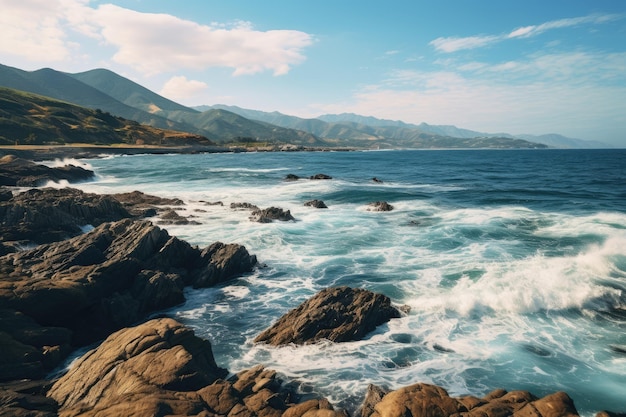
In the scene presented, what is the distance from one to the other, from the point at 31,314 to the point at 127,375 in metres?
8.32

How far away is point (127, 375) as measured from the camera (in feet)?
37.6

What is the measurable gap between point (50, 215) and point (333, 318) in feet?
91.7

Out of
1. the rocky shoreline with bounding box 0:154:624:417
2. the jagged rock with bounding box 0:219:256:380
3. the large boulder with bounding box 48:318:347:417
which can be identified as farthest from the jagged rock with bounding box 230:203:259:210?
the large boulder with bounding box 48:318:347:417

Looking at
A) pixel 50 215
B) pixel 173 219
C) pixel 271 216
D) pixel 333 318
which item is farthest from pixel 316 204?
pixel 333 318

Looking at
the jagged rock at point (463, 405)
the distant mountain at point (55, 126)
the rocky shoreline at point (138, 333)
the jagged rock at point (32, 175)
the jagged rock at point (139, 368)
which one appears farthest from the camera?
the distant mountain at point (55, 126)

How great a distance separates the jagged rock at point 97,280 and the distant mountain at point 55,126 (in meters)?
132

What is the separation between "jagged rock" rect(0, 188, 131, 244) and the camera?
27672mm

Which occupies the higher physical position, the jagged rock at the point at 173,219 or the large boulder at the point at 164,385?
the large boulder at the point at 164,385

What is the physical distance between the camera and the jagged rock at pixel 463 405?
33.4 ft

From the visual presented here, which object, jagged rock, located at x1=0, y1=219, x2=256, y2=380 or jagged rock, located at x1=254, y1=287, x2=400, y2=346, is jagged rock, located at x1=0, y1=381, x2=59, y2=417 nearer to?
jagged rock, located at x1=0, y1=219, x2=256, y2=380

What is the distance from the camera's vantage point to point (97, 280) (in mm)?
19344

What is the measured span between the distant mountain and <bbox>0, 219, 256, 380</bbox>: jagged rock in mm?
132018

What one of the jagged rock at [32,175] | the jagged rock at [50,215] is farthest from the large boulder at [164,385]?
the jagged rock at [32,175]

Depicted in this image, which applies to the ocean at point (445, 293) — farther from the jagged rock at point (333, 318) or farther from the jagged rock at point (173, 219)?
the jagged rock at point (173, 219)
